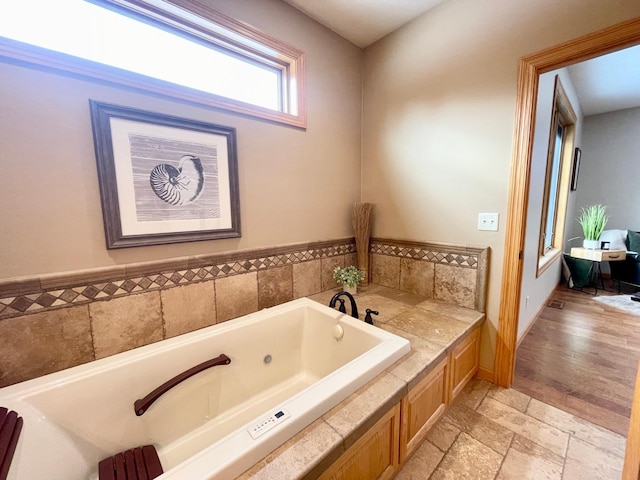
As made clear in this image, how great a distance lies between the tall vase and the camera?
2.26 metres

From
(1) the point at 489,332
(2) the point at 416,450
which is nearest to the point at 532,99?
(1) the point at 489,332

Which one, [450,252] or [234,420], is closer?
[234,420]

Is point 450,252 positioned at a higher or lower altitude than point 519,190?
lower

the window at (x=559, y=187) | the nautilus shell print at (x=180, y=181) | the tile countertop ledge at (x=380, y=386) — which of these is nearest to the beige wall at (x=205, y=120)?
the nautilus shell print at (x=180, y=181)

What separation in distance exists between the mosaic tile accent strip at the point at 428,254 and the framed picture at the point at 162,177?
133cm

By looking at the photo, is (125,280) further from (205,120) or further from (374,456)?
(374,456)

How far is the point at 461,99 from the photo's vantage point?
5.76 feet

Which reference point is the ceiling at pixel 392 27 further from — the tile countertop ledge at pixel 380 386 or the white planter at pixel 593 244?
the tile countertop ledge at pixel 380 386

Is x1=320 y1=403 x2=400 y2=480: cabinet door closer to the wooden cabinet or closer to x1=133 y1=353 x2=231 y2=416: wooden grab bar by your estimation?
the wooden cabinet

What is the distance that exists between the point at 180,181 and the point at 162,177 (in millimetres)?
87

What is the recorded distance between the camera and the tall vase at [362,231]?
226cm

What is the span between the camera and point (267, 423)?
2.67 ft

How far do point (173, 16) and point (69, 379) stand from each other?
187cm

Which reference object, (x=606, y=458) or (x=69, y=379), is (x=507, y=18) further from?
(x=69, y=379)
